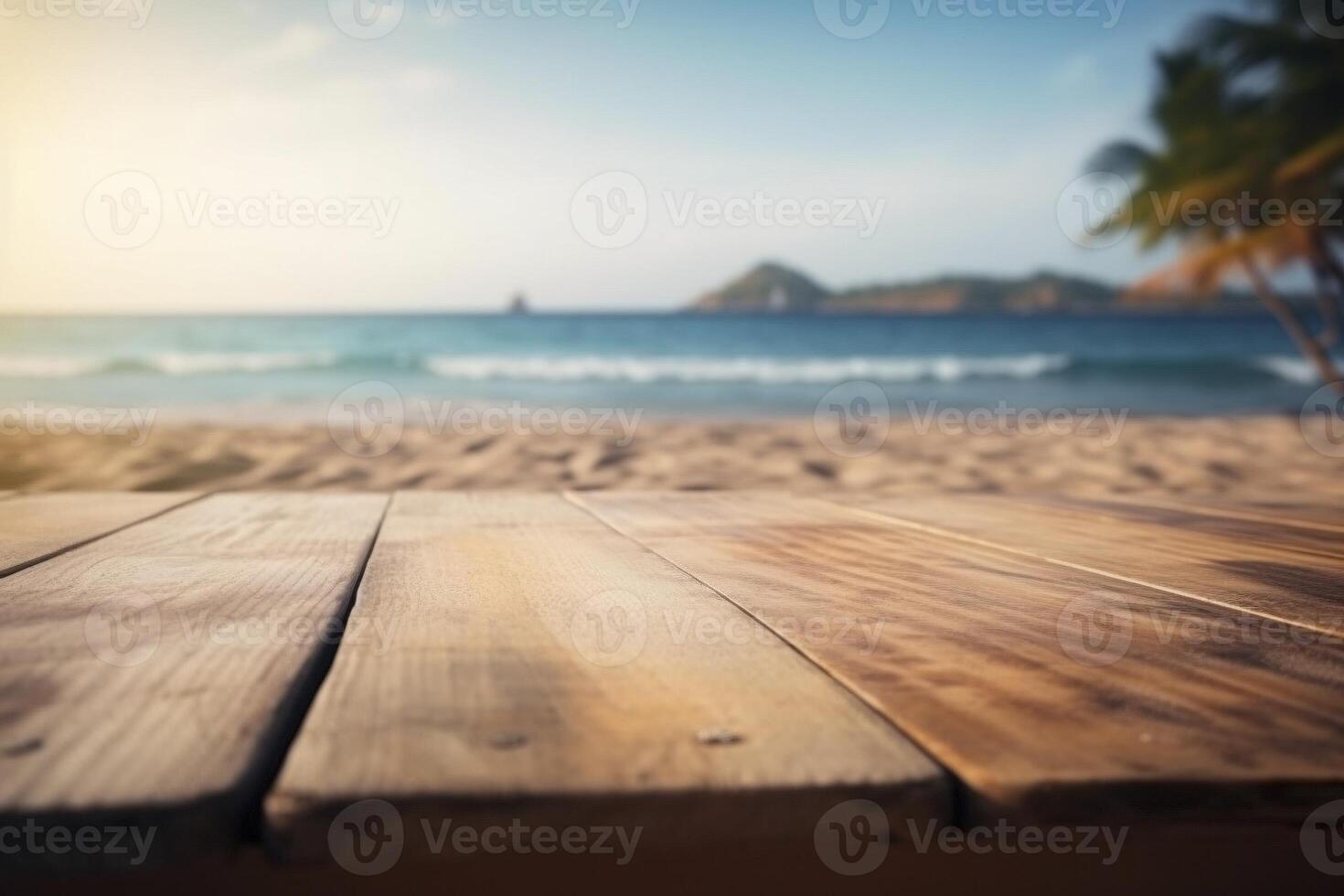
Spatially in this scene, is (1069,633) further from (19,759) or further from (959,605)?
(19,759)

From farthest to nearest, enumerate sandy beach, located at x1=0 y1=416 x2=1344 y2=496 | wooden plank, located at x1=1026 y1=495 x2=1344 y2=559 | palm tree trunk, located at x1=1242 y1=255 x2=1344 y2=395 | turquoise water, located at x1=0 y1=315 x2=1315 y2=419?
turquoise water, located at x1=0 y1=315 x2=1315 y2=419 < palm tree trunk, located at x1=1242 y1=255 x2=1344 y2=395 < sandy beach, located at x1=0 y1=416 x2=1344 y2=496 < wooden plank, located at x1=1026 y1=495 x2=1344 y2=559

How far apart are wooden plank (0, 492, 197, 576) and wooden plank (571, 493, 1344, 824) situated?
0.63 meters

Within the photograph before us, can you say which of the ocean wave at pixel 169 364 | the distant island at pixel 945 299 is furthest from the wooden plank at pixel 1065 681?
the distant island at pixel 945 299

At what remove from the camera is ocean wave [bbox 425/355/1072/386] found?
16.2 m

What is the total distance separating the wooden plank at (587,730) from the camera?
0.45 meters

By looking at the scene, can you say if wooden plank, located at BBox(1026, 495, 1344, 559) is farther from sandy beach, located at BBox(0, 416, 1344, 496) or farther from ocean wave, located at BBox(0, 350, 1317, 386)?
ocean wave, located at BBox(0, 350, 1317, 386)

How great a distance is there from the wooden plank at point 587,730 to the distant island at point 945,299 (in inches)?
1318

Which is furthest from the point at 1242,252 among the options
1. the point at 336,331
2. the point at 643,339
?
the point at 336,331

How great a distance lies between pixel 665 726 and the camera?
20.6 inches

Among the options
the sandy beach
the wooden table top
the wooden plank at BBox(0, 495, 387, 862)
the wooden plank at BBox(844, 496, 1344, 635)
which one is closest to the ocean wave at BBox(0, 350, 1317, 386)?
the sandy beach

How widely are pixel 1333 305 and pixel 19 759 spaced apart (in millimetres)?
11917

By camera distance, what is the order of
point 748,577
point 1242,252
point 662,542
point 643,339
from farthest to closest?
point 643,339, point 1242,252, point 662,542, point 748,577

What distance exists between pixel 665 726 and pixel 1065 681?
257 mm

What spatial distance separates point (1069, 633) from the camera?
719 mm
